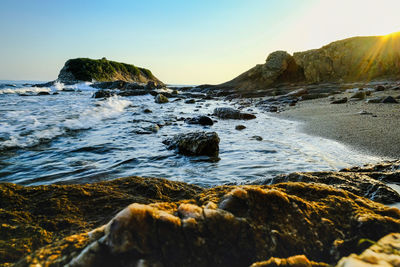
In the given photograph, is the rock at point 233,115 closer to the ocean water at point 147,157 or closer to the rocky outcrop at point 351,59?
the ocean water at point 147,157

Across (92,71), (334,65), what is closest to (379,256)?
(334,65)

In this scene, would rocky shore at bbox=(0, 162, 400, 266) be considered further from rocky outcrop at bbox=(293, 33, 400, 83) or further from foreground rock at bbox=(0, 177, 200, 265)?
rocky outcrop at bbox=(293, 33, 400, 83)

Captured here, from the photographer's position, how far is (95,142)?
5348mm

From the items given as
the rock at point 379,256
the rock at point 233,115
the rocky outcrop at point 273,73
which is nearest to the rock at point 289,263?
the rock at point 379,256

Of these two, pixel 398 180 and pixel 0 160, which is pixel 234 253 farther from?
pixel 0 160

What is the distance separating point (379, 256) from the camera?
3.35ft

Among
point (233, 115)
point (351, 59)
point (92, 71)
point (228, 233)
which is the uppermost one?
point (92, 71)

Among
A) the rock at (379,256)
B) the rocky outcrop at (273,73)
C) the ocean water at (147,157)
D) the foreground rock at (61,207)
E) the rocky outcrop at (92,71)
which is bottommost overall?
the ocean water at (147,157)

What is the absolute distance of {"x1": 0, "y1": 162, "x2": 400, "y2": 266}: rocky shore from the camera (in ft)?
3.30

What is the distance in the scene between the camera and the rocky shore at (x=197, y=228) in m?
1.01

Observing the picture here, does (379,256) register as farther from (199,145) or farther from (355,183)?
(199,145)

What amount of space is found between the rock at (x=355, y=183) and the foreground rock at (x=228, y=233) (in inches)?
33.0

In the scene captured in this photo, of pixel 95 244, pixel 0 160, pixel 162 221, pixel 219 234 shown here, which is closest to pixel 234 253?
pixel 219 234

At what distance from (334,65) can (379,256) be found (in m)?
34.8
